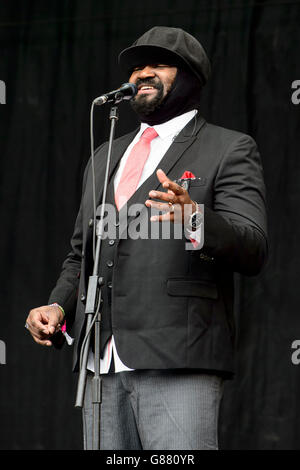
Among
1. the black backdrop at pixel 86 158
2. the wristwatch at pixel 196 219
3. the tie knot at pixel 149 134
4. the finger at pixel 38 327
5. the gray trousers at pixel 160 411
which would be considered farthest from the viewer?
the black backdrop at pixel 86 158

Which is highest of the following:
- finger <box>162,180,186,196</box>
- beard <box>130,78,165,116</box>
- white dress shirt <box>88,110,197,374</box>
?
beard <box>130,78,165,116</box>

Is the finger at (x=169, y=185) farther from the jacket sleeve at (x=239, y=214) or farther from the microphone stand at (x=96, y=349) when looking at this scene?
the microphone stand at (x=96, y=349)

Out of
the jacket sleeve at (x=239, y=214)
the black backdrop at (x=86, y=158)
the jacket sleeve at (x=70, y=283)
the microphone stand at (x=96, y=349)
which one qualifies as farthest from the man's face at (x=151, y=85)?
the black backdrop at (x=86, y=158)

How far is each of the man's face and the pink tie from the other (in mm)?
86

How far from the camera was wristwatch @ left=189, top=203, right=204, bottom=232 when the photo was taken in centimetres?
221

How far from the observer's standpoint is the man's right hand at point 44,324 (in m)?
2.49

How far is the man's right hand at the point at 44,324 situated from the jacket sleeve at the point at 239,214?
1.79 feet

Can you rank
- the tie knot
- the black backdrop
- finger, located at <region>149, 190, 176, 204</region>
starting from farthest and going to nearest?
1. the black backdrop
2. the tie knot
3. finger, located at <region>149, 190, 176, 204</region>

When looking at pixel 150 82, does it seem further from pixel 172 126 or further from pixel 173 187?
pixel 173 187

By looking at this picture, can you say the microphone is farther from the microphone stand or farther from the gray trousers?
the gray trousers

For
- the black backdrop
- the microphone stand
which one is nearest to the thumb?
the microphone stand

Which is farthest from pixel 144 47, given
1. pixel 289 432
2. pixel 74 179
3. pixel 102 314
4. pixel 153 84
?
pixel 289 432

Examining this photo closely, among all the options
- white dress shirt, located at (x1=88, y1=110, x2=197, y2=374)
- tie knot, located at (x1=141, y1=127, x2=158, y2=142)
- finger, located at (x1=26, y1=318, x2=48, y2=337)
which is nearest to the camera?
finger, located at (x1=26, y1=318, x2=48, y2=337)

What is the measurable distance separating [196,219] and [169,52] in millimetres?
761
